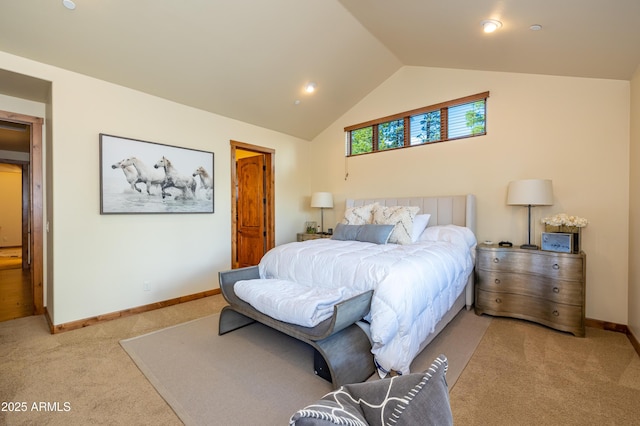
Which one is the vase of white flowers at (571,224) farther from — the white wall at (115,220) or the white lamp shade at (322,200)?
the white wall at (115,220)

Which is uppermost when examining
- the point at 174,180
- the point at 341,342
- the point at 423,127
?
the point at 423,127

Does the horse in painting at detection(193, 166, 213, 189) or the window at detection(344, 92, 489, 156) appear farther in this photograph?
the horse in painting at detection(193, 166, 213, 189)

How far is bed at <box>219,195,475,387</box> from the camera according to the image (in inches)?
75.9

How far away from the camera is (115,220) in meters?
3.23

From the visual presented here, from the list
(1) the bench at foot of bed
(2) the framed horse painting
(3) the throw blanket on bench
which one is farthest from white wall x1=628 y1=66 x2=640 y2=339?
(2) the framed horse painting

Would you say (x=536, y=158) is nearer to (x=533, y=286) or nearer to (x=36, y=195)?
(x=533, y=286)

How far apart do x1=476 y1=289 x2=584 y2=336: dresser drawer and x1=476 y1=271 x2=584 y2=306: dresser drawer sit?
1.9 inches

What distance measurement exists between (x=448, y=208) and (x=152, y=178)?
3.72 m

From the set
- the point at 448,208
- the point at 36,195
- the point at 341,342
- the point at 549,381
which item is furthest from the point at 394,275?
the point at 36,195

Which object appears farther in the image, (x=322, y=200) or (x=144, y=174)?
(x=322, y=200)

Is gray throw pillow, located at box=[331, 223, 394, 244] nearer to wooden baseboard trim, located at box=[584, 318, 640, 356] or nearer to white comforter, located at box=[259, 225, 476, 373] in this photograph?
white comforter, located at box=[259, 225, 476, 373]

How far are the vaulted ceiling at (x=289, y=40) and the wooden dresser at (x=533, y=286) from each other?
6.09 ft

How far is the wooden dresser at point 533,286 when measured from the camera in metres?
2.67

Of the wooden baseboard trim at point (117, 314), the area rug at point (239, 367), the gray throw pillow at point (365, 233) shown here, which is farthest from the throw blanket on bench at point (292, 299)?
the wooden baseboard trim at point (117, 314)
